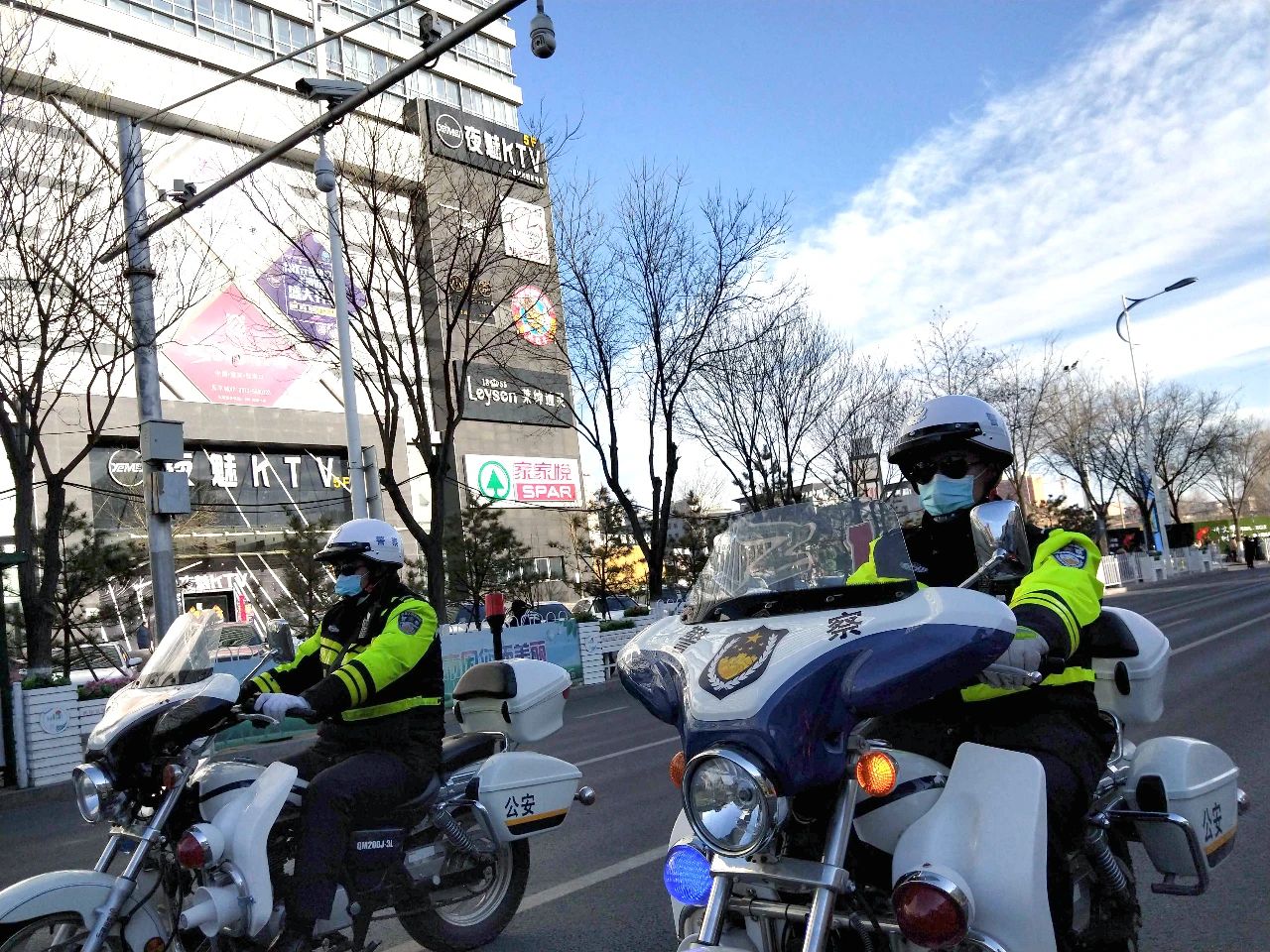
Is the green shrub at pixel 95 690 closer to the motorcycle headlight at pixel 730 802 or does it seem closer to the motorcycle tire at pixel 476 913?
the motorcycle tire at pixel 476 913

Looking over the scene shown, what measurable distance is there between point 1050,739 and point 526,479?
46643 millimetres

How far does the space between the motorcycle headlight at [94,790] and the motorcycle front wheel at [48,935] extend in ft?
1.10

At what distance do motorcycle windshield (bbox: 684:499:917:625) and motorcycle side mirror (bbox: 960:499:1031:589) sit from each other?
0.17 m

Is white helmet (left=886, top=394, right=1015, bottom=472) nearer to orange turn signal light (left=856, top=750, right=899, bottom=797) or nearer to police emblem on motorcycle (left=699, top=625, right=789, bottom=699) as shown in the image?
police emblem on motorcycle (left=699, top=625, right=789, bottom=699)

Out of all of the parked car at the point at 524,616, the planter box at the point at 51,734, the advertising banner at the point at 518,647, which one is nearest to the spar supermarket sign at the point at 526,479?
the parked car at the point at 524,616

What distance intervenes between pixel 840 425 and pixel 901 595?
27025 millimetres

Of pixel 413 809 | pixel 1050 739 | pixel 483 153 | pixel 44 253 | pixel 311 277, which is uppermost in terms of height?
pixel 483 153

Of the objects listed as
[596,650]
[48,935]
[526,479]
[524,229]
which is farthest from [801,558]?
[526,479]

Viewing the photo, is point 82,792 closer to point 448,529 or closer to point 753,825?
point 753,825

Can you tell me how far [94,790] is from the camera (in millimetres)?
3518

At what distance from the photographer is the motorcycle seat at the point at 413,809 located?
4047 millimetres

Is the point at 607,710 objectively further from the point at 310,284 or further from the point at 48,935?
the point at 48,935

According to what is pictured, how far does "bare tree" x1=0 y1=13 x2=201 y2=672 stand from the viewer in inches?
483

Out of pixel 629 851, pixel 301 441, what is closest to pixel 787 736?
pixel 629 851
